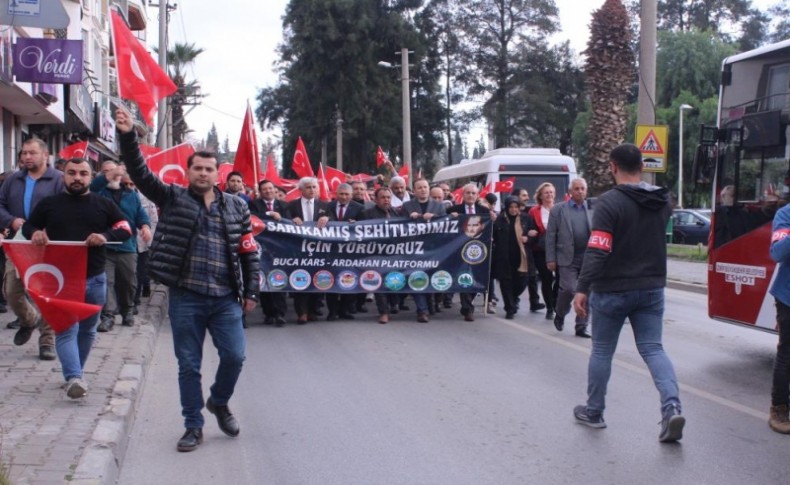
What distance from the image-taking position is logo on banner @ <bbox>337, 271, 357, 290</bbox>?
12.2 metres

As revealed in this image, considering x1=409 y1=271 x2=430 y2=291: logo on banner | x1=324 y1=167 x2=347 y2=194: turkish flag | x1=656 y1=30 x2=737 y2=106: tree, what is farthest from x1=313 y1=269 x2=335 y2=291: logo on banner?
x1=656 y1=30 x2=737 y2=106: tree

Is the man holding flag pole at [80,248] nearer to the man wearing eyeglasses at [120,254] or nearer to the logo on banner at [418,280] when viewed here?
the man wearing eyeglasses at [120,254]

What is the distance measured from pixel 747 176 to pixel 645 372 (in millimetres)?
2341

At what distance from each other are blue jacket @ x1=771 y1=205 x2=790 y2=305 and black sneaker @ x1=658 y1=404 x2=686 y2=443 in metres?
1.11

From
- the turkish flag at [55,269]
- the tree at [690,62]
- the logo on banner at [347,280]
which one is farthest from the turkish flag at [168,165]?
the tree at [690,62]

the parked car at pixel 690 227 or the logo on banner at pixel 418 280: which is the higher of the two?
the parked car at pixel 690 227

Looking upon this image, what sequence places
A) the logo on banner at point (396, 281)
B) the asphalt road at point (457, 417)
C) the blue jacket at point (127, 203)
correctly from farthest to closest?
the logo on banner at point (396, 281) < the blue jacket at point (127, 203) < the asphalt road at point (457, 417)

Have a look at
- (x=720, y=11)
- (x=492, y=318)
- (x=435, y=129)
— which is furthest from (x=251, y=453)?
(x=720, y=11)

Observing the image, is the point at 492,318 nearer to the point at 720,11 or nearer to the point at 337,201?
the point at 337,201

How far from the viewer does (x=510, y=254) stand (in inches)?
496

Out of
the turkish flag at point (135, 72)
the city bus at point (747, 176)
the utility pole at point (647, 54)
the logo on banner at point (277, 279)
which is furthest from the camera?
the utility pole at point (647, 54)

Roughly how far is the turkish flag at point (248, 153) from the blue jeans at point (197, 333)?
497cm

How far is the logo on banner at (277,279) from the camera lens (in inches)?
471

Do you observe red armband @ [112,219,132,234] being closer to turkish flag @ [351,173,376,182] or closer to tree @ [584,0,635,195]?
turkish flag @ [351,173,376,182]
